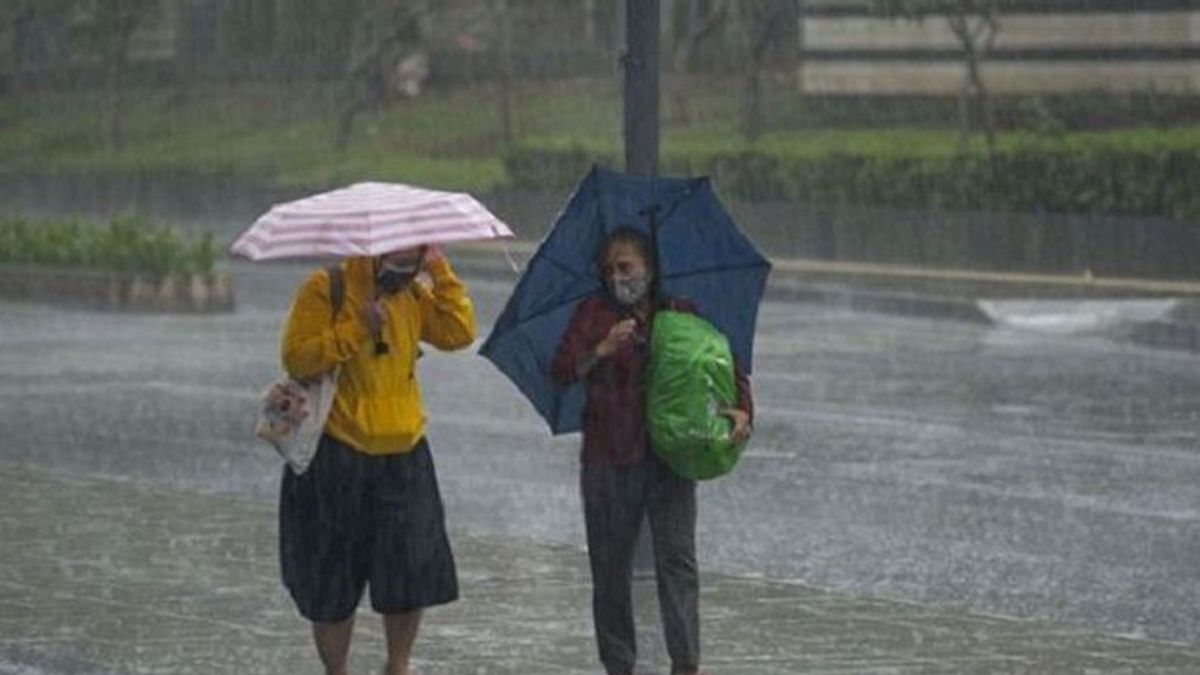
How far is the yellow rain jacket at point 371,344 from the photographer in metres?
9.59

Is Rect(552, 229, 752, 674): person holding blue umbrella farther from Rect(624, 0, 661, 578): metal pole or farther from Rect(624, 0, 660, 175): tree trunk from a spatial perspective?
Rect(624, 0, 660, 175): tree trunk

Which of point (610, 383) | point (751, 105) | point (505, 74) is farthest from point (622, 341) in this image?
point (505, 74)

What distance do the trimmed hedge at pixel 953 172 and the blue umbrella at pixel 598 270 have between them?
899 inches

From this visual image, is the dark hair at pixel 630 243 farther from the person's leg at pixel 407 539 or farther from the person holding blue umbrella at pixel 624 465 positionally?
the person's leg at pixel 407 539

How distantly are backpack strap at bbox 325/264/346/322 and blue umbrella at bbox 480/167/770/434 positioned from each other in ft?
1.61

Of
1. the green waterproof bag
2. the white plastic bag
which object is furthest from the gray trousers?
the white plastic bag

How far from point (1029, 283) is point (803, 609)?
19870mm

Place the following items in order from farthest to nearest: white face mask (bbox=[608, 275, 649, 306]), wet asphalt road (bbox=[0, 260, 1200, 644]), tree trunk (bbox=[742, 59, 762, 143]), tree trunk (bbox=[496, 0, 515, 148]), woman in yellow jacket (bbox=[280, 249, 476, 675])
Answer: tree trunk (bbox=[496, 0, 515, 148]), tree trunk (bbox=[742, 59, 762, 143]), wet asphalt road (bbox=[0, 260, 1200, 644]), white face mask (bbox=[608, 275, 649, 306]), woman in yellow jacket (bbox=[280, 249, 476, 675])

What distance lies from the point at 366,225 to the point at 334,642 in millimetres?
1279

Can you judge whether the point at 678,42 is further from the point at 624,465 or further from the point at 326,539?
the point at 326,539

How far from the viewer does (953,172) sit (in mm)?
35281

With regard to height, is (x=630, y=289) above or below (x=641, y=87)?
below

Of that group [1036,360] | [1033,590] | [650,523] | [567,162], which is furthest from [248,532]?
[567,162]

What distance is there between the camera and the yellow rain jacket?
9594mm
